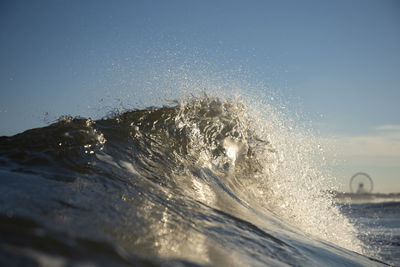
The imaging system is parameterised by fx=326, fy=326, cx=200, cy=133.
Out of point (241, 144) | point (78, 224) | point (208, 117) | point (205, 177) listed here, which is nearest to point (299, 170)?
point (241, 144)

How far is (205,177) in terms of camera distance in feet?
11.1

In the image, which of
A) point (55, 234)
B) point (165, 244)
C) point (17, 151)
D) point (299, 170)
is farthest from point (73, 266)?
point (299, 170)

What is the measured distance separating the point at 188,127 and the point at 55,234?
10.4 feet

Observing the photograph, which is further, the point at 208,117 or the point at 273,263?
the point at 208,117

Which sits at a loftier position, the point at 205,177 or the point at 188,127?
the point at 188,127

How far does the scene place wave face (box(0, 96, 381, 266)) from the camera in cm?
128

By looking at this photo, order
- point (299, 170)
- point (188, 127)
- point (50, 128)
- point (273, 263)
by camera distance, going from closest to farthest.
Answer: point (273, 263)
point (50, 128)
point (188, 127)
point (299, 170)

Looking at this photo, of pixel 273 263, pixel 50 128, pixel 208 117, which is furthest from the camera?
pixel 208 117

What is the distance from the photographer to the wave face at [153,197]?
4.19ft

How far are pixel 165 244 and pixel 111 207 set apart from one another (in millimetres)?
382

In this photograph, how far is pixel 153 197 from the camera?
210 centimetres

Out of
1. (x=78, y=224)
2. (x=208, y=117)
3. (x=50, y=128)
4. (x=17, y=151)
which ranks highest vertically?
(x=208, y=117)

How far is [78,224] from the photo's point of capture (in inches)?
53.9

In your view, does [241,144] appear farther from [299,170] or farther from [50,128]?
[50,128]
